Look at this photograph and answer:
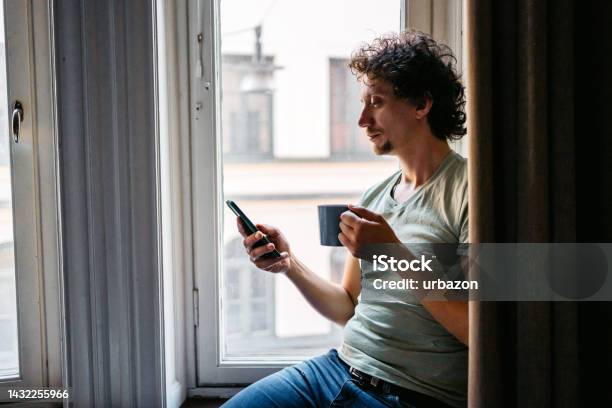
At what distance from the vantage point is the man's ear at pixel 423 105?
969 millimetres

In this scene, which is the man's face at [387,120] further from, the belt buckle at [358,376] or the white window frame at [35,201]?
the white window frame at [35,201]

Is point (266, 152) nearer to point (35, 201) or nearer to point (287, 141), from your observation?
point (287, 141)

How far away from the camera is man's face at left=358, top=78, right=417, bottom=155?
964 mm

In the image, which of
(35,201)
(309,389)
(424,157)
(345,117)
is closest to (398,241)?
(424,157)

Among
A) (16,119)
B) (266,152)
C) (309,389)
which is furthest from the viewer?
(266,152)

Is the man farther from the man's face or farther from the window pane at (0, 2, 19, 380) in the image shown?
the window pane at (0, 2, 19, 380)

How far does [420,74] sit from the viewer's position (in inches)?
38.1

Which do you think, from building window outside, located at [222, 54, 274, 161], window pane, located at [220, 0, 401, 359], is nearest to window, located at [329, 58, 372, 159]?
window pane, located at [220, 0, 401, 359]

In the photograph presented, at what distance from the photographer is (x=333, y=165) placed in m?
A: 1.23

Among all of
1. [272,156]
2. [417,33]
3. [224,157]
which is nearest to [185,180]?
[224,157]

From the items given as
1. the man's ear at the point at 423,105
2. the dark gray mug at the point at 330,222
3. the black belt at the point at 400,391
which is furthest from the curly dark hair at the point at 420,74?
the black belt at the point at 400,391

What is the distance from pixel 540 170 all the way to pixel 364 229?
29 centimetres

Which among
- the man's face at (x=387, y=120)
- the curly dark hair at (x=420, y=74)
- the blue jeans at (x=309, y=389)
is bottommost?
the blue jeans at (x=309, y=389)

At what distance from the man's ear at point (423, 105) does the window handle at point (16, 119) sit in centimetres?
89
